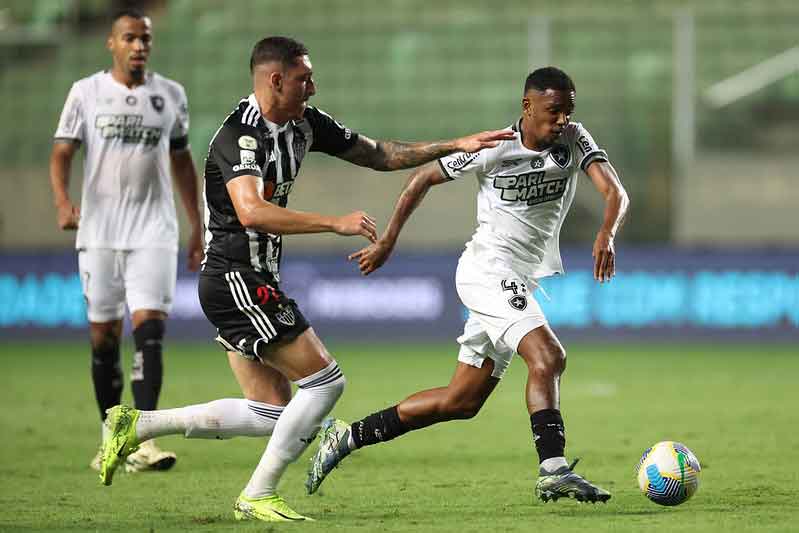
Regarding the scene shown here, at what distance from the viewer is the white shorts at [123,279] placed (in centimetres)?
776

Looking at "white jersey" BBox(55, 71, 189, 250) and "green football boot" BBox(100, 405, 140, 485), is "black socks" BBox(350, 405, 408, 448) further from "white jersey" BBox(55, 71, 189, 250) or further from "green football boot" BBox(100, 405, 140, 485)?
"white jersey" BBox(55, 71, 189, 250)

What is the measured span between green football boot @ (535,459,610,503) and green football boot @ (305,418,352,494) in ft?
3.50

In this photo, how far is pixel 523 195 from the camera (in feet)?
21.7

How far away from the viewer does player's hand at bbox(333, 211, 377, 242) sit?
515 centimetres

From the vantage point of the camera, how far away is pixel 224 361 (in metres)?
14.5

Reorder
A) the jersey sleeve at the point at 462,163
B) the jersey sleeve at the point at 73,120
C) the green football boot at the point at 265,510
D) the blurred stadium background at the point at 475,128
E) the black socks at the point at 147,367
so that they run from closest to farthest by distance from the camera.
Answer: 1. the green football boot at the point at 265,510
2. the jersey sleeve at the point at 462,163
3. the black socks at the point at 147,367
4. the jersey sleeve at the point at 73,120
5. the blurred stadium background at the point at 475,128

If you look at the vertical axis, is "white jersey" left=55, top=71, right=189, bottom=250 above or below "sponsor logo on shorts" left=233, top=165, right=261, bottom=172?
above

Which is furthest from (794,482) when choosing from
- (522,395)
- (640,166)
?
(640,166)

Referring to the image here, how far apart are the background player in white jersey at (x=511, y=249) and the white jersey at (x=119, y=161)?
6.43ft

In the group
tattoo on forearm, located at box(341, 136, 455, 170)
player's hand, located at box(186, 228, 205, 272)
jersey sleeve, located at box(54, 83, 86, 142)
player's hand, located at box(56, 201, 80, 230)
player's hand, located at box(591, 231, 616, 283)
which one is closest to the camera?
player's hand, located at box(591, 231, 616, 283)

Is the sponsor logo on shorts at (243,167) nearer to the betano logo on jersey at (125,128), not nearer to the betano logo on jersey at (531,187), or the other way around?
the betano logo on jersey at (531,187)

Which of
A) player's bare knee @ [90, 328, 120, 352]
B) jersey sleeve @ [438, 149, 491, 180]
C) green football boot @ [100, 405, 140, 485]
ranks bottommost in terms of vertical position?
green football boot @ [100, 405, 140, 485]

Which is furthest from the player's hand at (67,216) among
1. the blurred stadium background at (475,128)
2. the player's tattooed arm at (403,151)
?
the blurred stadium background at (475,128)

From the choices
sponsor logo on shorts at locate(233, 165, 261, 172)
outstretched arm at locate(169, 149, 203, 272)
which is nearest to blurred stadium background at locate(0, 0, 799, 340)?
outstretched arm at locate(169, 149, 203, 272)
